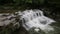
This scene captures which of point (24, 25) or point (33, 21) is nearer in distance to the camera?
point (24, 25)

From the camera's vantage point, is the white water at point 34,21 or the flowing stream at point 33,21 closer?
the flowing stream at point 33,21

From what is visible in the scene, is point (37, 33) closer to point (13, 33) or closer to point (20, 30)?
point (20, 30)

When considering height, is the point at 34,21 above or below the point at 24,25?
below

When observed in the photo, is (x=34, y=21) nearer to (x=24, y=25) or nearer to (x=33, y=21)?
(x=33, y=21)

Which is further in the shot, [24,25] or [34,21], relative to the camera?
[34,21]

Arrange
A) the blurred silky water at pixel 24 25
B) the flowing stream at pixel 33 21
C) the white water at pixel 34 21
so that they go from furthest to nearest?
the white water at pixel 34 21 < the flowing stream at pixel 33 21 < the blurred silky water at pixel 24 25

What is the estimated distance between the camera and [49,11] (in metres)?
10.2

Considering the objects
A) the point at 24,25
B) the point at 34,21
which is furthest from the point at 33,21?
the point at 24,25

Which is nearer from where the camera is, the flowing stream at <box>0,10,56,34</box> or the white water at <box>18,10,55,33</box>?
the flowing stream at <box>0,10,56,34</box>

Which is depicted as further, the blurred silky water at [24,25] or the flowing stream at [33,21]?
the flowing stream at [33,21]

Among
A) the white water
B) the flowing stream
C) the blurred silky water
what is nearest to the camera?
the blurred silky water

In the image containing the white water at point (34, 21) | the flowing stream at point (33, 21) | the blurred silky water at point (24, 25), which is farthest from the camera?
the white water at point (34, 21)

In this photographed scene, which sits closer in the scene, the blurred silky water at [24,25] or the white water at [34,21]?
the blurred silky water at [24,25]

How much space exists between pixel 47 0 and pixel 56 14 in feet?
6.69
